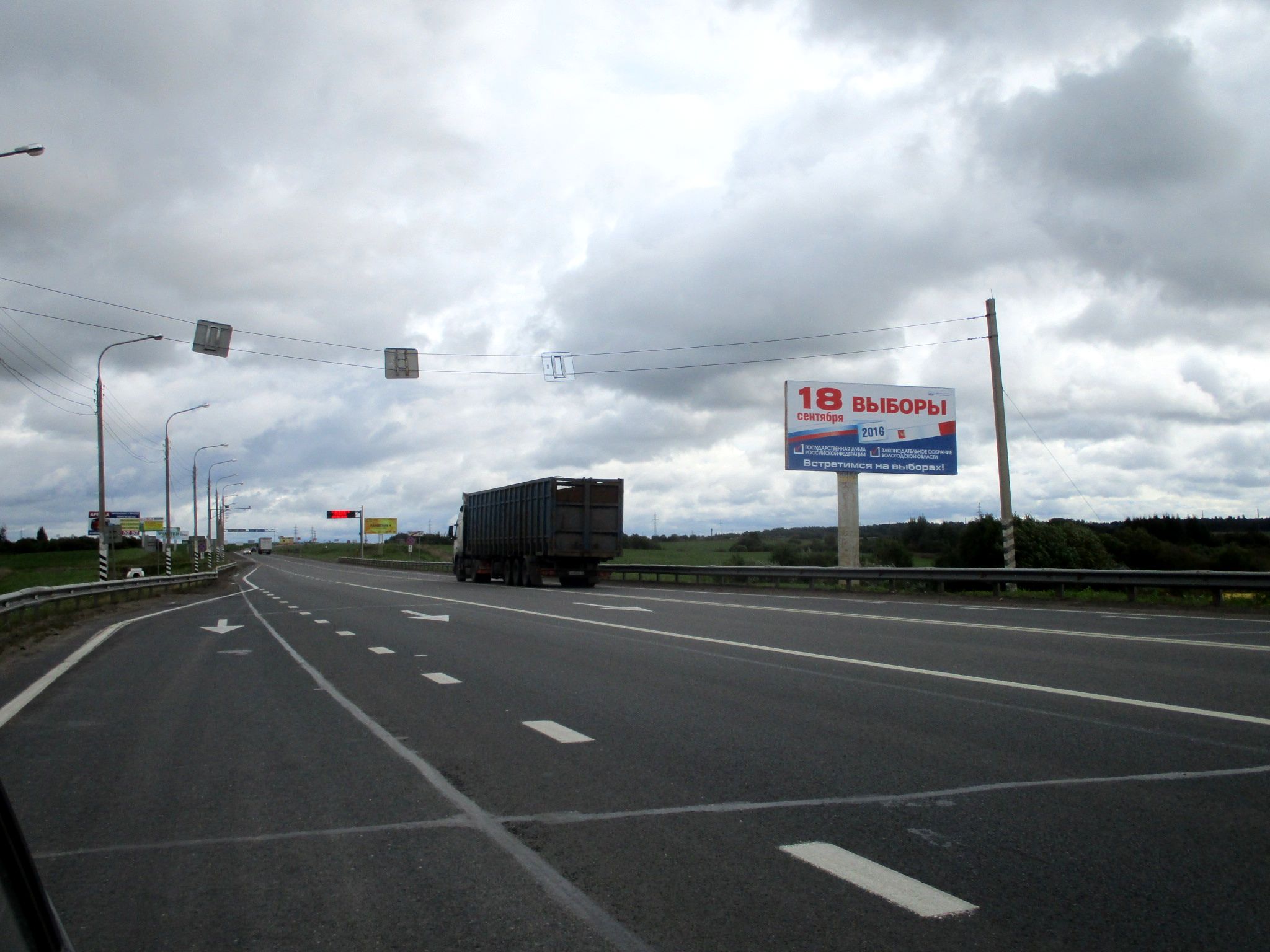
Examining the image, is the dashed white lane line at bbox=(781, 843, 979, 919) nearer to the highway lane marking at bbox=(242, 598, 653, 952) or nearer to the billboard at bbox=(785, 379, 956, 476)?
the highway lane marking at bbox=(242, 598, 653, 952)

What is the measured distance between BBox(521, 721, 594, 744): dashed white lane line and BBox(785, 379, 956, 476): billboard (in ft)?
103

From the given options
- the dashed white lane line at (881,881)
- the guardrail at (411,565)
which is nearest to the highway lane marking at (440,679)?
the dashed white lane line at (881,881)

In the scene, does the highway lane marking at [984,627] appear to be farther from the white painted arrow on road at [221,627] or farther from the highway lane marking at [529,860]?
the highway lane marking at [529,860]

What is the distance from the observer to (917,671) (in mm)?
10836

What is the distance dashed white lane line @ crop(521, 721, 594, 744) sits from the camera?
298 inches

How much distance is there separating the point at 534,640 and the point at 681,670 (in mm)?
4668

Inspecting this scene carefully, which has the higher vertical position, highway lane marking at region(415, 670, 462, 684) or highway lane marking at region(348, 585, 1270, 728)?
highway lane marking at region(415, 670, 462, 684)

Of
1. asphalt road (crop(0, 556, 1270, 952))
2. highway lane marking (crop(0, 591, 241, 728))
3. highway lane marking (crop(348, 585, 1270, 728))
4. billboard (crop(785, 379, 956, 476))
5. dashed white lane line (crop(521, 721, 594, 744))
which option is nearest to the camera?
asphalt road (crop(0, 556, 1270, 952))

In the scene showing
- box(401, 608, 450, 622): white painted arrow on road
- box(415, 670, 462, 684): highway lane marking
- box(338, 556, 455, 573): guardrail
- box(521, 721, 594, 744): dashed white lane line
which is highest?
box(521, 721, 594, 744): dashed white lane line

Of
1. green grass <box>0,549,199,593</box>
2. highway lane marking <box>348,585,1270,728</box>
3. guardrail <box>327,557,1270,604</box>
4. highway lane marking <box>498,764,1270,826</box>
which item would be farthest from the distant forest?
green grass <box>0,549,199,593</box>

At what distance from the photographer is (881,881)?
4.34m

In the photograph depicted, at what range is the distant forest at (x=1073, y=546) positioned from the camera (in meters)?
42.8

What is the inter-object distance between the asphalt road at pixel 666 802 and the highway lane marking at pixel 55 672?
0.17 metres

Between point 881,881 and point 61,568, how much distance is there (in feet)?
279
